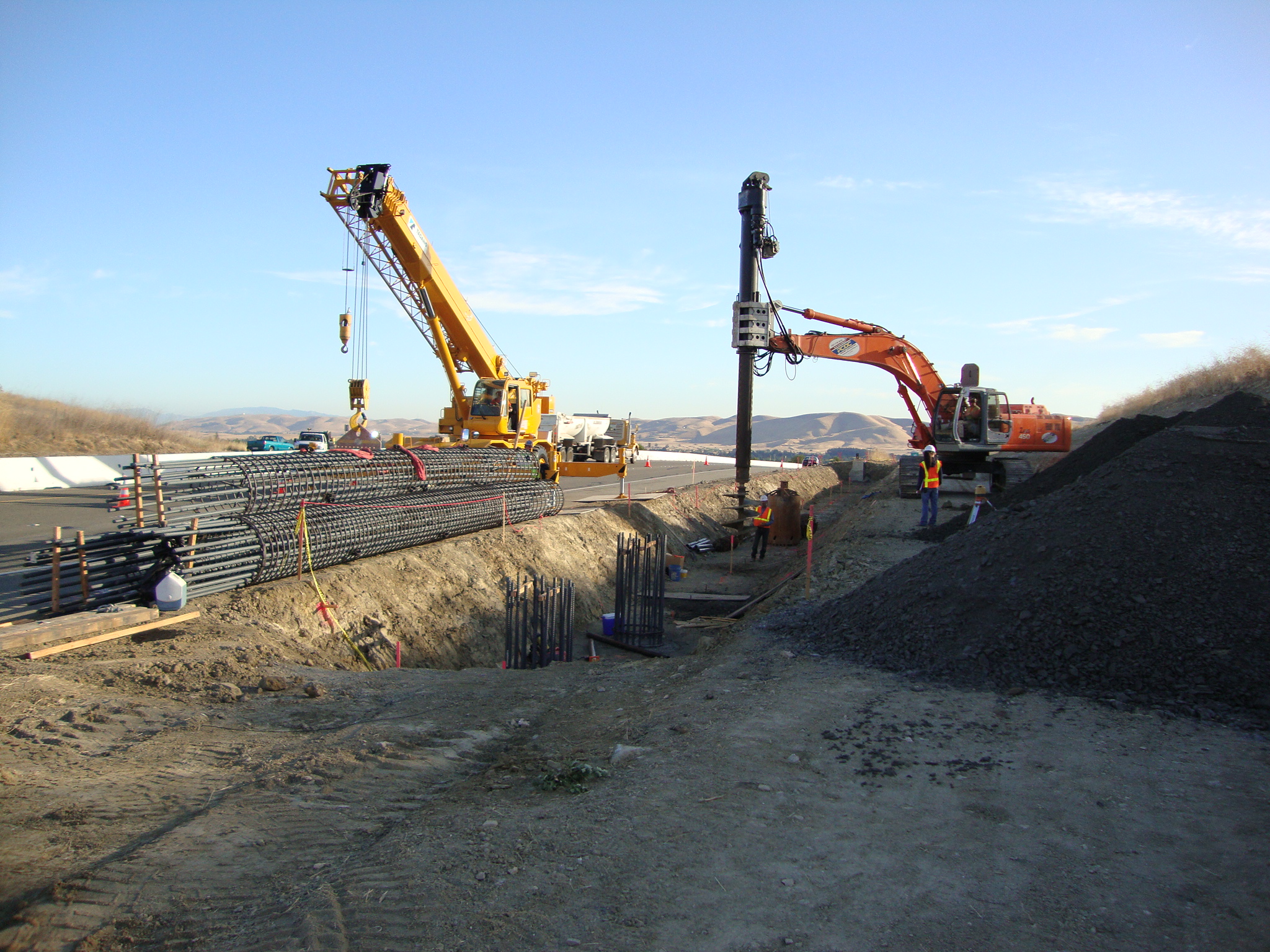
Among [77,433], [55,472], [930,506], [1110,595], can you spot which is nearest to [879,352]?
[930,506]

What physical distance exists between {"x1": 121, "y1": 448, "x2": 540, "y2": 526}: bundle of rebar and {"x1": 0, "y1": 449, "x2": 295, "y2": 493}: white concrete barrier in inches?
379

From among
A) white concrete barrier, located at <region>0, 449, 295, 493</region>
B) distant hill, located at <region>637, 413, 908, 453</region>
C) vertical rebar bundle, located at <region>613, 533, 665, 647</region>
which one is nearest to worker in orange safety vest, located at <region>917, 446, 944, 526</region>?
vertical rebar bundle, located at <region>613, 533, 665, 647</region>

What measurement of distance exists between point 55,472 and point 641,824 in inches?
981

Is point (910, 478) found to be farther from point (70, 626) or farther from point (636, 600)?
point (70, 626)

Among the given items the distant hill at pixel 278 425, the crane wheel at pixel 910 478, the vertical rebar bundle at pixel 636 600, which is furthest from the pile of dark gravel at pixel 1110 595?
the distant hill at pixel 278 425

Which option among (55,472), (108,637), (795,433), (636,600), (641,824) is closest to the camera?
(641,824)

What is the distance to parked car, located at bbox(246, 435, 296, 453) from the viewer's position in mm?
30000

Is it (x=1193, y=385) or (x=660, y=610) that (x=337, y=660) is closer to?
(x=660, y=610)

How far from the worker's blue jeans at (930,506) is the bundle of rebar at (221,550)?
9.26 meters

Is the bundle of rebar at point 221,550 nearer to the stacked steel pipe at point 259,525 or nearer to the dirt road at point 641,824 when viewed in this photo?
the stacked steel pipe at point 259,525

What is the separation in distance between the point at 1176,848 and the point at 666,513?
17.9m

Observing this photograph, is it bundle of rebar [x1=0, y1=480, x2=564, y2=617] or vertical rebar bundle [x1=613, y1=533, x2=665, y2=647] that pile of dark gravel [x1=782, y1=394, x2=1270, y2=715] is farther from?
bundle of rebar [x1=0, y1=480, x2=564, y2=617]

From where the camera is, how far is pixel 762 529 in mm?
17172

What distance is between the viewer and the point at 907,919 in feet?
10.8
